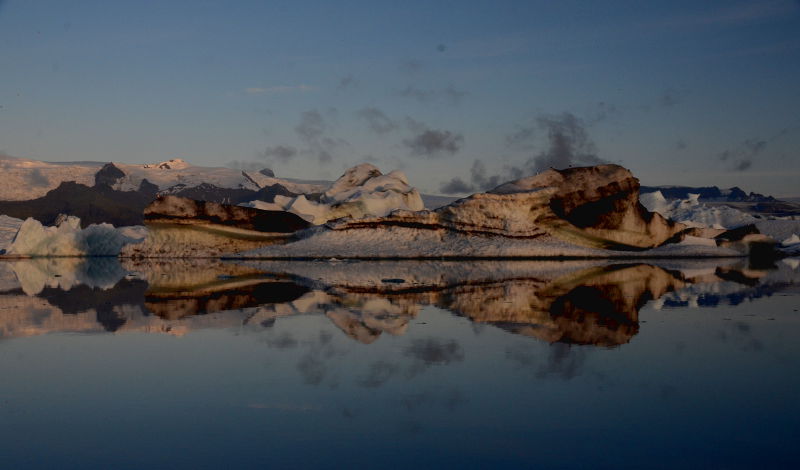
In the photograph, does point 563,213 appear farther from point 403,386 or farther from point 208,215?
point 403,386

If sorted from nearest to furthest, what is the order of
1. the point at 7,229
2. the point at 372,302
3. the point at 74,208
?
the point at 372,302 < the point at 7,229 < the point at 74,208

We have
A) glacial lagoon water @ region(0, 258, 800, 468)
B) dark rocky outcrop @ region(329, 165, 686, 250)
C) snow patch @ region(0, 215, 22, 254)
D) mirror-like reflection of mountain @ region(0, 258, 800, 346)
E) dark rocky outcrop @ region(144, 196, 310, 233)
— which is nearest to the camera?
glacial lagoon water @ region(0, 258, 800, 468)

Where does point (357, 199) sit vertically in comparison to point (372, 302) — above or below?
above

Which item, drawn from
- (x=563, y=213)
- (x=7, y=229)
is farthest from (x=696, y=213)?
(x=7, y=229)

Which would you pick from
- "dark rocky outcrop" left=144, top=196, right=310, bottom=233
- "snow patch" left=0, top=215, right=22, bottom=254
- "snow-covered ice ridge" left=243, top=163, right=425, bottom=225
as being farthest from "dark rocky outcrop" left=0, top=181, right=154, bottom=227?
"dark rocky outcrop" left=144, top=196, right=310, bottom=233

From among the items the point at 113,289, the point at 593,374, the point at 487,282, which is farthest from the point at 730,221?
the point at 593,374

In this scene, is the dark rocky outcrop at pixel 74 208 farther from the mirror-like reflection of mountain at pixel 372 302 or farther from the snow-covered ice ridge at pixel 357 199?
the mirror-like reflection of mountain at pixel 372 302

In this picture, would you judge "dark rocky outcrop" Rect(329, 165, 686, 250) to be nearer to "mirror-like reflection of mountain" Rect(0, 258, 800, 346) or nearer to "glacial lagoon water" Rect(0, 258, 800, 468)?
"mirror-like reflection of mountain" Rect(0, 258, 800, 346)

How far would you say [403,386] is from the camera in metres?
5.79

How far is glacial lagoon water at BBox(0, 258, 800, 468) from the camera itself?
421cm

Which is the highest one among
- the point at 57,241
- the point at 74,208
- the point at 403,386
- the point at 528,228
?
the point at 74,208

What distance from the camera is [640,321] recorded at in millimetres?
9758

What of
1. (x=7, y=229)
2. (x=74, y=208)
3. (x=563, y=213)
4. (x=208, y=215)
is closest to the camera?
(x=563, y=213)

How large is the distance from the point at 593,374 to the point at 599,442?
1.91m
